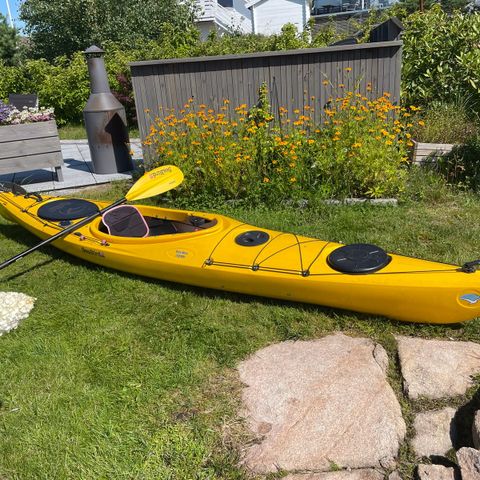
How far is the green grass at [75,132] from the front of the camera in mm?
10202

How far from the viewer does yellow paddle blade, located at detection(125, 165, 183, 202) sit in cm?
438

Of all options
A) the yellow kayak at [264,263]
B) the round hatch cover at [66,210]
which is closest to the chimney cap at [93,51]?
the round hatch cover at [66,210]

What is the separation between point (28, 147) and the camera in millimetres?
6469

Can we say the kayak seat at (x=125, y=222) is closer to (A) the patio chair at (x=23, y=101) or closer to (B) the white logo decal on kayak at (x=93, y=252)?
(B) the white logo decal on kayak at (x=93, y=252)

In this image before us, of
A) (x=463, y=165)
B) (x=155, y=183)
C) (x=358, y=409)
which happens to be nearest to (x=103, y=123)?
(x=155, y=183)

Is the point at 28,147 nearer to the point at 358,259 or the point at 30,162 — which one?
the point at 30,162

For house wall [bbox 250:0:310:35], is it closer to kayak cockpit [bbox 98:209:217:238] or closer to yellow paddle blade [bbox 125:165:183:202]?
yellow paddle blade [bbox 125:165:183:202]

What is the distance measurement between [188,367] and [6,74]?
11.4 m

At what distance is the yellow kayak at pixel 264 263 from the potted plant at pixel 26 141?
87.0 inches

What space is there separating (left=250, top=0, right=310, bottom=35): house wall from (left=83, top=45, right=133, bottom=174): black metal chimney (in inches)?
1056

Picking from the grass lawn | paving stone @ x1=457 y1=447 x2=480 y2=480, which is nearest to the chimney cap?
the grass lawn

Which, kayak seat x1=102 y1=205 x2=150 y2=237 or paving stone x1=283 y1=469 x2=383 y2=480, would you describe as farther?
kayak seat x1=102 y1=205 x2=150 y2=237

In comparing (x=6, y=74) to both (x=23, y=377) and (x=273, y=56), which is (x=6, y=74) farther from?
(x=23, y=377)

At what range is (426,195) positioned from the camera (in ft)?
17.0
